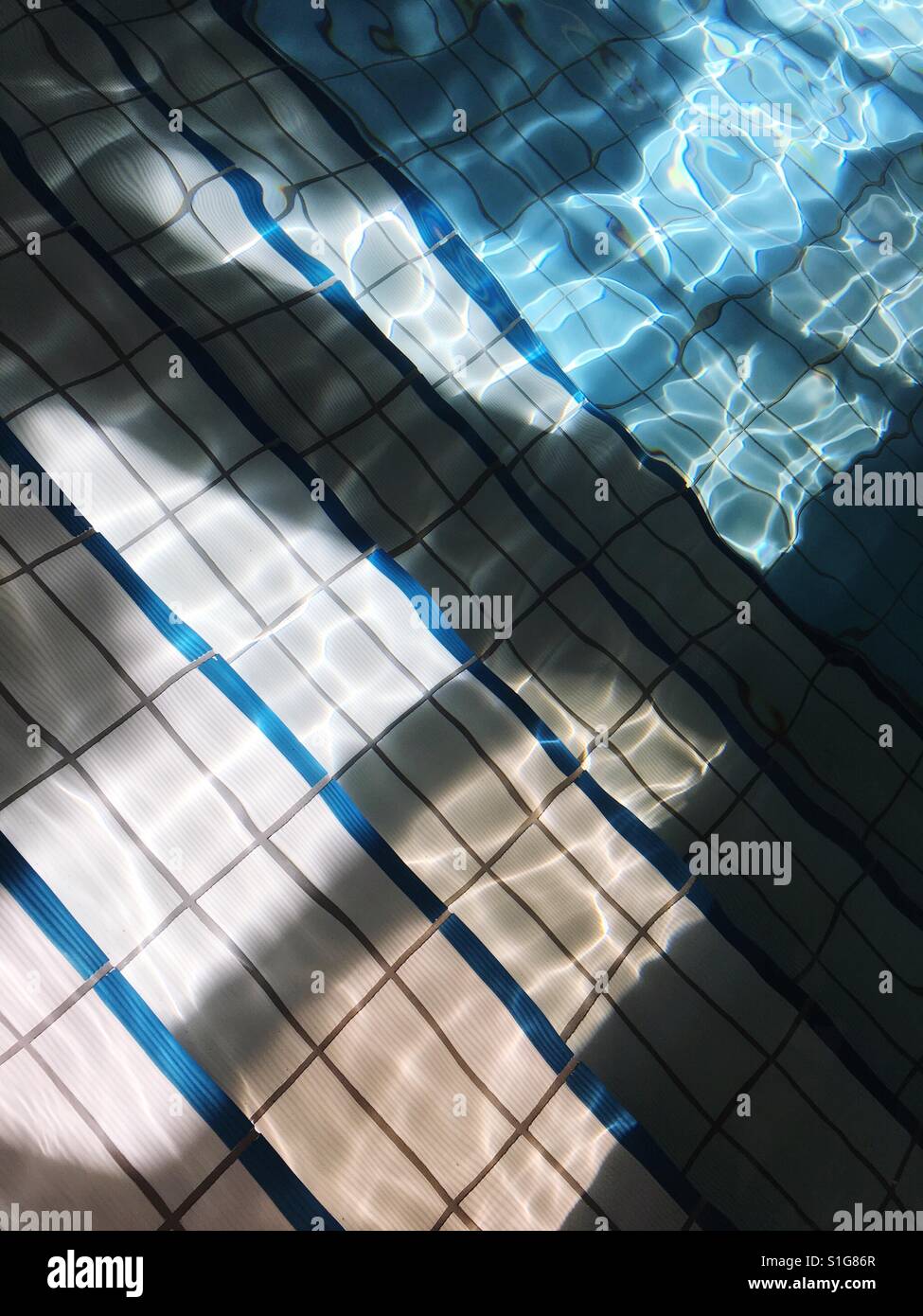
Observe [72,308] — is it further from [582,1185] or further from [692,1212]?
[692,1212]

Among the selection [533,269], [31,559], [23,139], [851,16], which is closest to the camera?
[31,559]

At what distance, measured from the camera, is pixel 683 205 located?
9.52 ft

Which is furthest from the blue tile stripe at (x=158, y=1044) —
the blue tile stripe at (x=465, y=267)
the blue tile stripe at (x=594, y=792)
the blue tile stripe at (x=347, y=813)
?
the blue tile stripe at (x=465, y=267)

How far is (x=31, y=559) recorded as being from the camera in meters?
1.69

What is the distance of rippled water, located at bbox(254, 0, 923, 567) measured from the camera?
8.51 feet

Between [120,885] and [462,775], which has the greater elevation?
[462,775]

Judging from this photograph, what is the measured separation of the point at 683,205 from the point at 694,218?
49 millimetres

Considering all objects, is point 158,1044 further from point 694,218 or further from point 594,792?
point 694,218

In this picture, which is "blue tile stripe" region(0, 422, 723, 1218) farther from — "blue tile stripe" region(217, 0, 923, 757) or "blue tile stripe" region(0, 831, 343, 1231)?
"blue tile stripe" region(217, 0, 923, 757)

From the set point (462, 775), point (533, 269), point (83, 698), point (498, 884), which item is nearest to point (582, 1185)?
point (498, 884)

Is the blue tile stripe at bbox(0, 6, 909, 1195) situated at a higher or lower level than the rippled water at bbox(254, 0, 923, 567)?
lower

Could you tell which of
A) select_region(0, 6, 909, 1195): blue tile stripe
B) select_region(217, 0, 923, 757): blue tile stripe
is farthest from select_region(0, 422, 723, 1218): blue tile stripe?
select_region(217, 0, 923, 757): blue tile stripe

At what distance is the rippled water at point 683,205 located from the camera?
259 centimetres

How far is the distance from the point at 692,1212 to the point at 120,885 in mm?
1115
